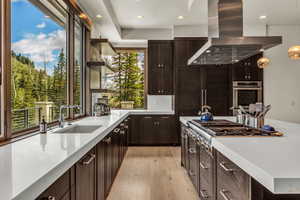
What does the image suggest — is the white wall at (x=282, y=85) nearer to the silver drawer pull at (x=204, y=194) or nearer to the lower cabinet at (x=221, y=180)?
the lower cabinet at (x=221, y=180)

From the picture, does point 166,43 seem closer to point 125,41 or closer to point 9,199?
point 125,41

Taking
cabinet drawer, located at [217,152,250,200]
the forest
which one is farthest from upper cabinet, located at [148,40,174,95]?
cabinet drawer, located at [217,152,250,200]

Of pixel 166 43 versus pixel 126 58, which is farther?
pixel 126 58

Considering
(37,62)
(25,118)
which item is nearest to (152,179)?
(25,118)

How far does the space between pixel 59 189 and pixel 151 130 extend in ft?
16.1

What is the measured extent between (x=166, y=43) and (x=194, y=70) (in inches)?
40.2

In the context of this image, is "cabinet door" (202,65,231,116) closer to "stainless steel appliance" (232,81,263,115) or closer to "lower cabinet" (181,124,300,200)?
"stainless steel appliance" (232,81,263,115)

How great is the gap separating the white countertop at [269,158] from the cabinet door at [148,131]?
4.10 m

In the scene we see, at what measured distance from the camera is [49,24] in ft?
9.99

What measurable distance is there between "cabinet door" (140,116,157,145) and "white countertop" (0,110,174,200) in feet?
13.8

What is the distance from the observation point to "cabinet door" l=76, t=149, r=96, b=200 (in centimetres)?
159

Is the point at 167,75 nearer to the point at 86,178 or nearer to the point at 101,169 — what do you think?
the point at 101,169

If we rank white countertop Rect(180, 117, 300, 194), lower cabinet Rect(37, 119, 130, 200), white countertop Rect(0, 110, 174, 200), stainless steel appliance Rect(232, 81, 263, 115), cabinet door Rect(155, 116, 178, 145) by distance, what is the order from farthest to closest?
cabinet door Rect(155, 116, 178, 145) → stainless steel appliance Rect(232, 81, 263, 115) → lower cabinet Rect(37, 119, 130, 200) → white countertop Rect(180, 117, 300, 194) → white countertop Rect(0, 110, 174, 200)

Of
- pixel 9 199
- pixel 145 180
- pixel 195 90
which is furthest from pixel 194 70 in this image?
pixel 9 199
